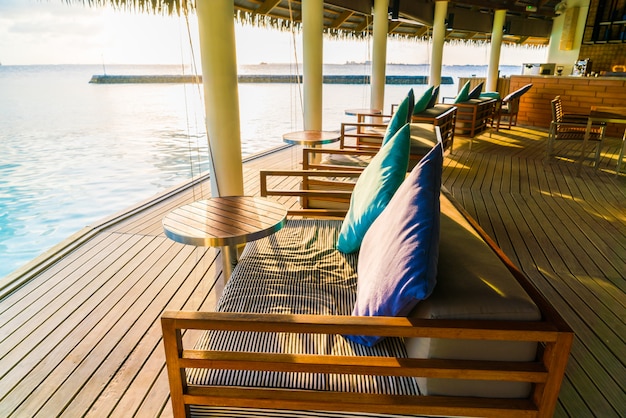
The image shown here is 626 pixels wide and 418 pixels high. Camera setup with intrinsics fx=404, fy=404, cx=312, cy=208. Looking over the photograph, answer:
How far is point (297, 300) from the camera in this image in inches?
59.4

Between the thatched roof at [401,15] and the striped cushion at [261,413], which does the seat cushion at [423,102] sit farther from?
the striped cushion at [261,413]

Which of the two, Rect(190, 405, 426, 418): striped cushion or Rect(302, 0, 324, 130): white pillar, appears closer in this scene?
Rect(190, 405, 426, 418): striped cushion

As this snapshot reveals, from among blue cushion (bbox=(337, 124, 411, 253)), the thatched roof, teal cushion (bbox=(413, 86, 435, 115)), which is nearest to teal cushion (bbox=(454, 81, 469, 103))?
teal cushion (bbox=(413, 86, 435, 115))

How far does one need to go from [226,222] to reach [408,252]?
1.01 m

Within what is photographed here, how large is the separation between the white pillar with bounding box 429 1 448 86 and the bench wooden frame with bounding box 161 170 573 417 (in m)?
9.20

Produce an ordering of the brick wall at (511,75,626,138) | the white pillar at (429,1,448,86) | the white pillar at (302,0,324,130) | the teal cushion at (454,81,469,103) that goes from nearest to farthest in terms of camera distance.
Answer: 1. the white pillar at (302,0,324,130)
2. the teal cushion at (454,81,469,103)
3. the brick wall at (511,75,626,138)
4. the white pillar at (429,1,448,86)

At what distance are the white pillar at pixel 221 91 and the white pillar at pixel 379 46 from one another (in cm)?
458

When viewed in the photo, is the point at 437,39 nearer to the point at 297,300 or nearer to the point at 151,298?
the point at 151,298

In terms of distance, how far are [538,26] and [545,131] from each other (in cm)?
546

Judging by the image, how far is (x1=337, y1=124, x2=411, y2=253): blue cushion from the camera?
162 cm

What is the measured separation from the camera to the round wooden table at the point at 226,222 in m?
1.66

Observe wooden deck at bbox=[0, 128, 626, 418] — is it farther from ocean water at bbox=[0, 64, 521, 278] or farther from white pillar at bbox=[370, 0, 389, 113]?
white pillar at bbox=[370, 0, 389, 113]

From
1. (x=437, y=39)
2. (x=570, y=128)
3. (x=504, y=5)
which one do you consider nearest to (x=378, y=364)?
(x=570, y=128)

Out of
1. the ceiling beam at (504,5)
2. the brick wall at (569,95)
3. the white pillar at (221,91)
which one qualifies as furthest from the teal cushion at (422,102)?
the ceiling beam at (504,5)
